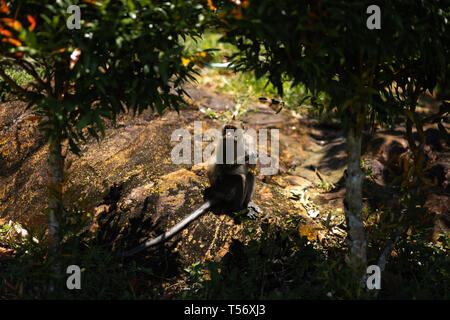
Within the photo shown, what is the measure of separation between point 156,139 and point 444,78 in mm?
3940

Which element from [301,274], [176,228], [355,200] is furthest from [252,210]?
[355,200]

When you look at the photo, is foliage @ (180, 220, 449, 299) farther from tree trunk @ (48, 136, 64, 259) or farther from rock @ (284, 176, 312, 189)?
rock @ (284, 176, 312, 189)

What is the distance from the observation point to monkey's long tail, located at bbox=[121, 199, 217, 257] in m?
3.33

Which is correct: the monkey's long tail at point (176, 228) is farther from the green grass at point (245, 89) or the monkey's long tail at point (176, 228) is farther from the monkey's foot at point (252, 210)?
the green grass at point (245, 89)

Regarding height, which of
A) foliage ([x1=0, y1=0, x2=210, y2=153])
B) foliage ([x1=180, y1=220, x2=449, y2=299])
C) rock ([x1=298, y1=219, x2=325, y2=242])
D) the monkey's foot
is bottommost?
foliage ([x1=180, y1=220, x2=449, y2=299])

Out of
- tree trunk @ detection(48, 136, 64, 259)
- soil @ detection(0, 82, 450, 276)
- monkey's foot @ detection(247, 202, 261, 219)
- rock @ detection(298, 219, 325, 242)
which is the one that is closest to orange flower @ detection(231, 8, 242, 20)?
tree trunk @ detection(48, 136, 64, 259)

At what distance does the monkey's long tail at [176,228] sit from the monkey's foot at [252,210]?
431mm

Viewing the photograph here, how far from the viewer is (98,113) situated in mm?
2326

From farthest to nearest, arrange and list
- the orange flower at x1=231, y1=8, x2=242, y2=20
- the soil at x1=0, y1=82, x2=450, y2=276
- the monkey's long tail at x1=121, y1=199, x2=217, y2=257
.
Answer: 1. the soil at x1=0, y1=82, x2=450, y2=276
2. the monkey's long tail at x1=121, y1=199, x2=217, y2=257
3. the orange flower at x1=231, y1=8, x2=242, y2=20

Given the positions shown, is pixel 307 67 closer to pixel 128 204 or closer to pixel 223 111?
pixel 128 204

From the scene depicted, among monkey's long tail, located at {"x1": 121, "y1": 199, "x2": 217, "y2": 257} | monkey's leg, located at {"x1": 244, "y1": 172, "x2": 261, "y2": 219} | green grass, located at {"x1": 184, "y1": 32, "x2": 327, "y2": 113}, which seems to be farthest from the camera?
green grass, located at {"x1": 184, "y1": 32, "x2": 327, "y2": 113}

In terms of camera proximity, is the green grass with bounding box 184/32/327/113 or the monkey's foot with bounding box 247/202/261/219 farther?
the green grass with bounding box 184/32/327/113

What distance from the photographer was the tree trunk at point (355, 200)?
266 centimetres
